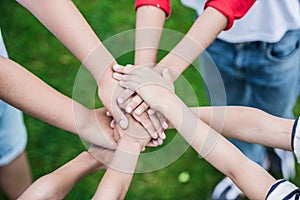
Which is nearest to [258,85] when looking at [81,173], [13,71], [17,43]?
[81,173]

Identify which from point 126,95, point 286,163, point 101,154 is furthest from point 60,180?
point 286,163

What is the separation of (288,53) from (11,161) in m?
0.70

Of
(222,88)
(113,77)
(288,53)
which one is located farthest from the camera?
(222,88)

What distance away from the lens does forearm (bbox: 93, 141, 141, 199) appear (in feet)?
3.45

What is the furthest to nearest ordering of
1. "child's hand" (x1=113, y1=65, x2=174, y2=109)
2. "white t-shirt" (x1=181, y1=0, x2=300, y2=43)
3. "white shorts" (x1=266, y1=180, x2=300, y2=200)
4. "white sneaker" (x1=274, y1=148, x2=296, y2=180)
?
"white sneaker" (x1=274, y1=148, x2=296, y2=180)
"white t-shirt" (x1=181, y1=0, x2=300, y2=43)
"child's hand" (x1=113, y1=65, x2=174, y2=109)
"white shorts" (x1=266, y1=180, x2=300, y2=200)

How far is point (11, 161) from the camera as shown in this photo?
1.42 meters

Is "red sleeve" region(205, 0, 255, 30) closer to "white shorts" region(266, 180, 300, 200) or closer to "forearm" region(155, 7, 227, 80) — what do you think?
"forearm" region(155, 7, 227, 80)

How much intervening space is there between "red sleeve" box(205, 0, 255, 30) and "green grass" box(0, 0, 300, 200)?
0.65ft

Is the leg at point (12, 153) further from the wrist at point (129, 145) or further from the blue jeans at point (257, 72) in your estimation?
the blue jeans at point (257, 72)

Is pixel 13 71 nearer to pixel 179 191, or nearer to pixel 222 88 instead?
pixel 222 88

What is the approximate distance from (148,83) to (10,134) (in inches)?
15.5

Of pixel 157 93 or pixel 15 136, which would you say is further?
pixel 15 136

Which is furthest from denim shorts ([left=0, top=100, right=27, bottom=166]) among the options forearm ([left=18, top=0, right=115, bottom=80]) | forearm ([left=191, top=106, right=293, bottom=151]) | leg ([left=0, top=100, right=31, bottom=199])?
forearm ([left=191, top=106, right=293, bottom=151])

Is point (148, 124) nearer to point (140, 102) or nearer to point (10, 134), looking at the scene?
point (140, 102)
